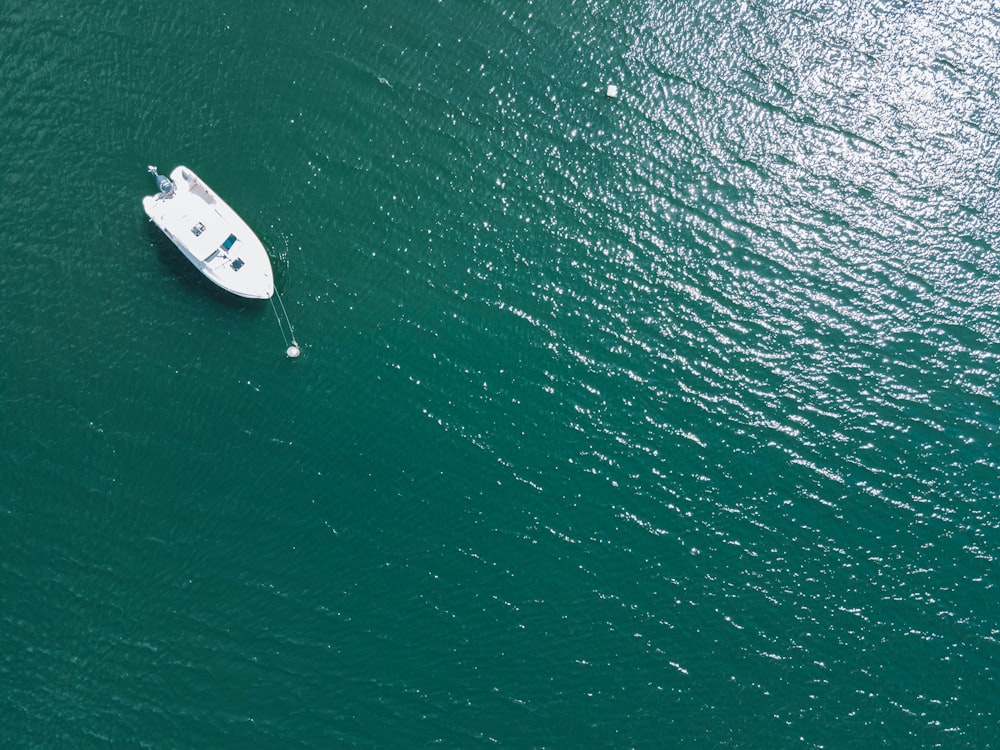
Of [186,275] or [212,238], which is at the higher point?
[212,238]

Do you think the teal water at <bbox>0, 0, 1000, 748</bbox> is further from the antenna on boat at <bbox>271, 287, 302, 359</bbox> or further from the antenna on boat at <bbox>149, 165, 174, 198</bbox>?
the antenna on boat at <bbox>149, 165, 174, 198</bbox>

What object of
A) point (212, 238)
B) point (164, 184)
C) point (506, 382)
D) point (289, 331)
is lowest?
point (289, 331)

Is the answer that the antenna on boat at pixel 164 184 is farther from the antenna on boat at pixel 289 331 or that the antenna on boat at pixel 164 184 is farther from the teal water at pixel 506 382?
the antenna on boat at pixel 289 331

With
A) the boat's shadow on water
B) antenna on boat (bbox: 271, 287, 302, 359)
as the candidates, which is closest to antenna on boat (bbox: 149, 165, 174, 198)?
the boat's shadow on water

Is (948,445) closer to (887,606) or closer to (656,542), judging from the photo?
(887,606)

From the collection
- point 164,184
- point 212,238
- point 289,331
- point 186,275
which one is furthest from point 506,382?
point 164,184

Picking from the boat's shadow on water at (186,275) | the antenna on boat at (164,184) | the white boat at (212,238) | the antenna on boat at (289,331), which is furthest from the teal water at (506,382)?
the antenna on boat at (164,184)

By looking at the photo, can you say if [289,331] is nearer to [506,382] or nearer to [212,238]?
[212,238]

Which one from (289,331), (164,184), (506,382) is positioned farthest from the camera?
(506,382)
